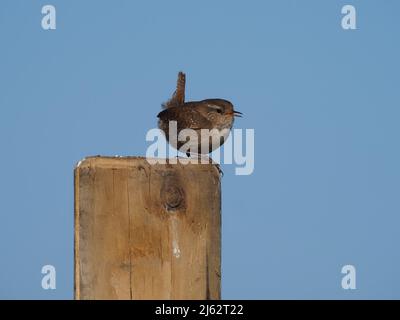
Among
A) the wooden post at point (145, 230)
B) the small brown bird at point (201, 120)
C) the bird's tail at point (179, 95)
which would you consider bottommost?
the wooden post at point (145, 230)

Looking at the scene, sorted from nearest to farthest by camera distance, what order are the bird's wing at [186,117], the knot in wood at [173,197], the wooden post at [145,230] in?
the wooden post at [145,230]
the knot in wood at [173,197]
the bird's wing at [186,117]

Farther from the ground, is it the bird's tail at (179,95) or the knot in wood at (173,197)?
the bird's tail at (179,95)

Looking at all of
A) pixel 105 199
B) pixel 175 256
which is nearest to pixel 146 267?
pixel 175 256

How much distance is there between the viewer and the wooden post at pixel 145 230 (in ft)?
9.39

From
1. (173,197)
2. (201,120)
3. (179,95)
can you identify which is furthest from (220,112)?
(173,197)

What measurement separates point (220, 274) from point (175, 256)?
23cm

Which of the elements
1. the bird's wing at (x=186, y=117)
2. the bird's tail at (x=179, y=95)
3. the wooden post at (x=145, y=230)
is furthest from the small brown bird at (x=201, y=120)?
the wooden post at (x=145, y=230)

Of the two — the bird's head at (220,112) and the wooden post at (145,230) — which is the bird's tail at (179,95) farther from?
the wooden post at (145,230)

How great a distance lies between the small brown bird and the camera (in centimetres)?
725

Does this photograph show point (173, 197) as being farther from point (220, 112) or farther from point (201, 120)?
point (220, 112)

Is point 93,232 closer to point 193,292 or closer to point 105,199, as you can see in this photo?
point 105,199

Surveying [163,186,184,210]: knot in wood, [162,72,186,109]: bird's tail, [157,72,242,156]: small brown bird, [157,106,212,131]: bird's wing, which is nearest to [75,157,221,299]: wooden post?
[163,186,184,210]: knot in wood

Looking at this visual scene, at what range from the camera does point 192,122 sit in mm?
7590

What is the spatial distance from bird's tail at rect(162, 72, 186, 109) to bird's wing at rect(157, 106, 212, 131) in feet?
1.80
